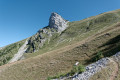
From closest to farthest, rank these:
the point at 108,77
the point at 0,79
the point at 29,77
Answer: the point at 108,77, the point at 29,77, the point at 0,79

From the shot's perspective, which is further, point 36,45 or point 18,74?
point 36,45

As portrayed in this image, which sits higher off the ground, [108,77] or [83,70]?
[83,70]

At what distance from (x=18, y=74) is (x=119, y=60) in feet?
115

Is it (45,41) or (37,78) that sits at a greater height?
(45,41)

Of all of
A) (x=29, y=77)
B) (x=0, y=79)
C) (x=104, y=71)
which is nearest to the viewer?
(x=104, y=71)

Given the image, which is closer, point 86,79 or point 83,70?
point 86,79

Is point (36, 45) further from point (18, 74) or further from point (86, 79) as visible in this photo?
point (86, 79)

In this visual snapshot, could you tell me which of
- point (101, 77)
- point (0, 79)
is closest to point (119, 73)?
point (101, 77)

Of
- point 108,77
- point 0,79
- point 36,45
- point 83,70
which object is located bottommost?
point 108,77

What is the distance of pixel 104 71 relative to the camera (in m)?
16.8

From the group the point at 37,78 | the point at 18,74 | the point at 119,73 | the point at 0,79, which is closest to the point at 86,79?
the point at 119,73

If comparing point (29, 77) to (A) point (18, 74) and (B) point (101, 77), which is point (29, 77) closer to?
(A) point (18, 74)

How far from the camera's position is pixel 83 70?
20.2 m

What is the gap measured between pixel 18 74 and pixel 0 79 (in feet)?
24.0
